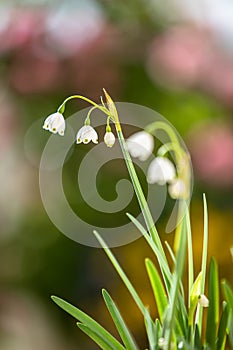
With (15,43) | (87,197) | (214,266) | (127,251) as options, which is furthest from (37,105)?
(214,266)

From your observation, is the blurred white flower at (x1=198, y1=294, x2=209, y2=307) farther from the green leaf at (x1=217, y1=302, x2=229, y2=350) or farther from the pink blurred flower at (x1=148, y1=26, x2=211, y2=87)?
the pink blurred flower at (x1=148, y1=26, x2=211, y2=87)

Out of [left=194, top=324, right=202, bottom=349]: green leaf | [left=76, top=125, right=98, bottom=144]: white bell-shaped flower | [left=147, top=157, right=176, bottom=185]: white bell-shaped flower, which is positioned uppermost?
[left=76, top=125, right=98, bottom=144]: white bell-shaped flower

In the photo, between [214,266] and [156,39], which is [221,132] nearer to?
[156,39]

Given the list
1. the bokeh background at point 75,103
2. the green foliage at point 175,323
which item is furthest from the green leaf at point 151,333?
the bokeh background at point 75,103

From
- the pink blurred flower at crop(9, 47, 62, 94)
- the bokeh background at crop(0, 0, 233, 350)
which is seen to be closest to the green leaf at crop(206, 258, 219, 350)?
the bokeh background at crop(0, 0, 233, 350)

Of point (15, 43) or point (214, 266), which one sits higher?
point (15, 43)

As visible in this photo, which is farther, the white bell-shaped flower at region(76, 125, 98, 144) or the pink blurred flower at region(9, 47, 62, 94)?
the pink blurred flower at region(9, 47, 62, 94)

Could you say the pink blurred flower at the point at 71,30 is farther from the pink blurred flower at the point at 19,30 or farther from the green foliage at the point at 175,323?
the green foliage at the point at 175,323
